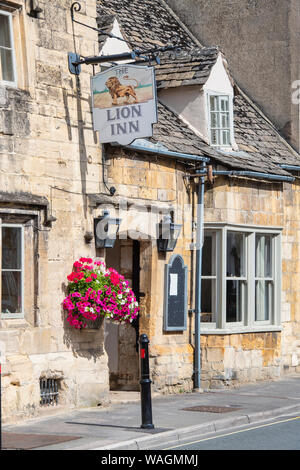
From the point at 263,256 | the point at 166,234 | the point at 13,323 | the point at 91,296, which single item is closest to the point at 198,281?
the point at 166,234

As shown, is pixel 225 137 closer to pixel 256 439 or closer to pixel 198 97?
pixel 198 97

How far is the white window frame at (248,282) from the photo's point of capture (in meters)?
17.7

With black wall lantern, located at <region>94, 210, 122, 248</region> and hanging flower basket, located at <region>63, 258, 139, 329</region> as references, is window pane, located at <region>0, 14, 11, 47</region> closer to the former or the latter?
black wall lantern, located at <region>94, 210, 122, 248</region>

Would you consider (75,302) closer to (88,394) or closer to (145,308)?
(88,394)

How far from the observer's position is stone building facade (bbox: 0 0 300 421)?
13695mm

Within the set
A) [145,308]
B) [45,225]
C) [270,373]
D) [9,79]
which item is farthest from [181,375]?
[9,79]

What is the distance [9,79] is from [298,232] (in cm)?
838

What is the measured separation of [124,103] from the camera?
1410 cm

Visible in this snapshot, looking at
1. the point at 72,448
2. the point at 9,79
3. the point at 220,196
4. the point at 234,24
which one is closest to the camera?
the point at 72,448

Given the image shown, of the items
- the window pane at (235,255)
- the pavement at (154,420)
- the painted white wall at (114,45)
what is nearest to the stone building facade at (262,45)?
the window pane at (235,255)

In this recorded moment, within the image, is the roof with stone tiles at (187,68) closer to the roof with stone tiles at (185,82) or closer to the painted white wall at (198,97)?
the roof with stone tiles at (185,82)

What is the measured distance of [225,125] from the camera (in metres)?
18.6

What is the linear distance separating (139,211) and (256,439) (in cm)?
517

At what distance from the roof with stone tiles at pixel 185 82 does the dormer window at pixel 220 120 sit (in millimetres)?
398
